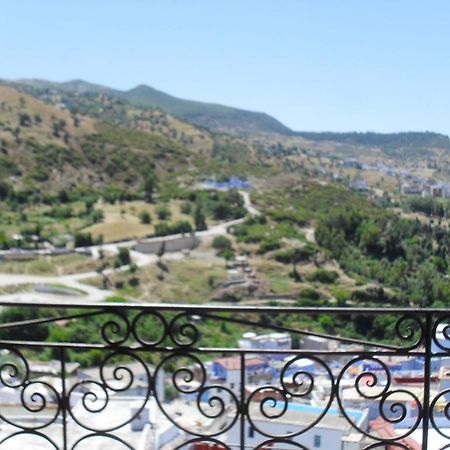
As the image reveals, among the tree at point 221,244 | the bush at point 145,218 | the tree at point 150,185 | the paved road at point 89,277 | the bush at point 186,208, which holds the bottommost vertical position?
the paved road at point 89,277

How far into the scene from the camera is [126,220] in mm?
40844

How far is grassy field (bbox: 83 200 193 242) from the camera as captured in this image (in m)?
38.1

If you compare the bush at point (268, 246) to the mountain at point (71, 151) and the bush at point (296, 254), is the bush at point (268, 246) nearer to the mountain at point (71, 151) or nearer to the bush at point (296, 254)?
the bush at point (296, 254)

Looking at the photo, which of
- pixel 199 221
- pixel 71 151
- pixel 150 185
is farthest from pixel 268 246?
pixel 71 151

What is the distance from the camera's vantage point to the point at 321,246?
114 ft

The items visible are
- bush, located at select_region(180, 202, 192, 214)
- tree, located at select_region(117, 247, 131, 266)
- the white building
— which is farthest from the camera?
bush, located at select_region(180, 202, 192, 214)

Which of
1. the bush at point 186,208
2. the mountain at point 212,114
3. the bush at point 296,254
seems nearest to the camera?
the bush at point 296,254

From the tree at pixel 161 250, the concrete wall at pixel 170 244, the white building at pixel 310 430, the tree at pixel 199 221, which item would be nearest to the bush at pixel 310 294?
the tree at pixel 161 250

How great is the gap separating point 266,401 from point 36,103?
59.8 metres

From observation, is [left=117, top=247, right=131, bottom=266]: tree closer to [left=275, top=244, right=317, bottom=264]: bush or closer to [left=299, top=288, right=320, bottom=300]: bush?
[left=275, top=244, right=317, bottom=264]: bush

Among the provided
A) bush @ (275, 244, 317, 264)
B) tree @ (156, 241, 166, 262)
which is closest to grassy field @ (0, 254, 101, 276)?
tree @ (156, 241, 166, 262)

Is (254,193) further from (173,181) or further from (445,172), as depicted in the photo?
(445,172)

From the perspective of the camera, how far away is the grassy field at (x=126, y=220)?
38062 millimetres

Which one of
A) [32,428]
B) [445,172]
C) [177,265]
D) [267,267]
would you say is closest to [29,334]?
[177,265]
